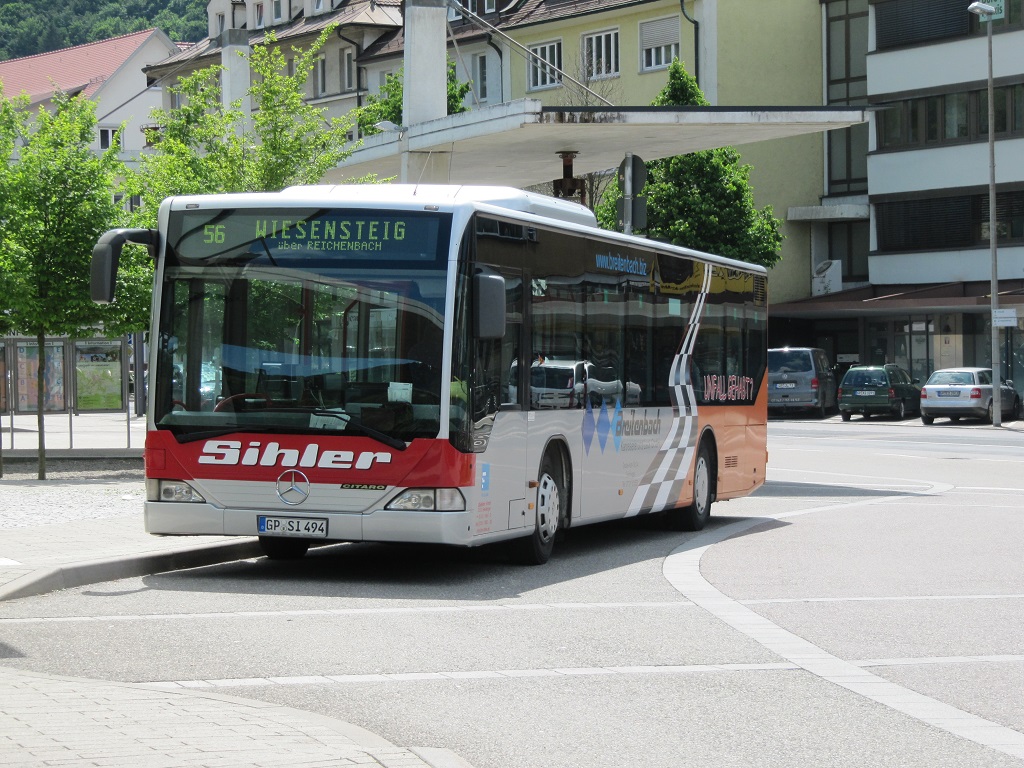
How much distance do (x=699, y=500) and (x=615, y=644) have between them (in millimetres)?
8339

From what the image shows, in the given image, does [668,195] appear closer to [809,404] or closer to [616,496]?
[809,404]

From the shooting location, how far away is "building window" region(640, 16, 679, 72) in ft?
189

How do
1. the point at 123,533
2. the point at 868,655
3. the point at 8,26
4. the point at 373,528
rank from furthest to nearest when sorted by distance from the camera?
the point at 8,26 < the point at 123,533 < the point at 373,528 < the point at 868,655

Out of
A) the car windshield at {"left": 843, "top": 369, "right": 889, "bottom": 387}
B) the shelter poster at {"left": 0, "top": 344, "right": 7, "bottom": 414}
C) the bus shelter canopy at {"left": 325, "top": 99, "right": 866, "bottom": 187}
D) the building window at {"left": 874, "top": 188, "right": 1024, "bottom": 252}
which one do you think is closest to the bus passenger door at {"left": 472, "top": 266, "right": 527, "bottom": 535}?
the bus shelter canopy at {"left": 325, "top": 99, "right": 866, "bottom": 187}

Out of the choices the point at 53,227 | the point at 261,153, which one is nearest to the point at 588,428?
the point at 53,227

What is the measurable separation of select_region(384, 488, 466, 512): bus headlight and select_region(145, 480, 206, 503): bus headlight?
1.54 m

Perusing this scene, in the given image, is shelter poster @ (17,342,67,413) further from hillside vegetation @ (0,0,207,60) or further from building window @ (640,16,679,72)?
hillside vegetation @ (0,0,207,60)

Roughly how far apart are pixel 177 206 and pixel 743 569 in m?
5.30

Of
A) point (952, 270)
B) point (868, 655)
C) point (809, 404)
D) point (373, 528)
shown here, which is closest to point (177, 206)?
point (373, 528)

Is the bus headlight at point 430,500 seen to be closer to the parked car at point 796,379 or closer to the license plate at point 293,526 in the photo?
the license plate at point 293,526

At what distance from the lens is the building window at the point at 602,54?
5928 cm

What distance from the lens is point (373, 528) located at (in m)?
11.9

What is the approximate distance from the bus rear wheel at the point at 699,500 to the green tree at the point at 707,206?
3344 centimetres

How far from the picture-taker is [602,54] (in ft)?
196
